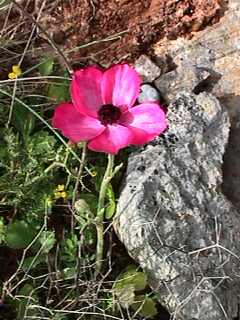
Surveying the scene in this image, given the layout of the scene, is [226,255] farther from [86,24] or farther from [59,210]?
[86,24]

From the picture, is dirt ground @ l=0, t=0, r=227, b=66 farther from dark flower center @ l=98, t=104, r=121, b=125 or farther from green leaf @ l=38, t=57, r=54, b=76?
dark flower center @ l=98, t=104, r=121, b=125

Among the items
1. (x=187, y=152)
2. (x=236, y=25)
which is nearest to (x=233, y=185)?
(x=187, y=152)

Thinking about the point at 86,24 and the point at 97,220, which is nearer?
the point at 97,220

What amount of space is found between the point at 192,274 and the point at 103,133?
35 centimetres

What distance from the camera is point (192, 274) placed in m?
2.01

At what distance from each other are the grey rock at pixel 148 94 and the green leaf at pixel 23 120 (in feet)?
0.84

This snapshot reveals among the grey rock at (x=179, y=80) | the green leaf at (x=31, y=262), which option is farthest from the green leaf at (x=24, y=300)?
the grey rock at (x=179, y=80)

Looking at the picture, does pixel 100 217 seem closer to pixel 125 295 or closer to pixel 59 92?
pixel 125 295

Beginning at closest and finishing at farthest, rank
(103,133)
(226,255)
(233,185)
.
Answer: (103,133)
(226,255)
(233,185)

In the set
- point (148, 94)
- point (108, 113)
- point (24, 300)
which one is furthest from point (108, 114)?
point (24, 300)

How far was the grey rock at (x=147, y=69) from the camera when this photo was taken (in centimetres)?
231

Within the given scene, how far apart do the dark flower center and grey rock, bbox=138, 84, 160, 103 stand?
28 cm

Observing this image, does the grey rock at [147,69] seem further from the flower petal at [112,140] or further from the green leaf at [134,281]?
the green leaf at [134,281]

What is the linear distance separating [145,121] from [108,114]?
0.08 metres
